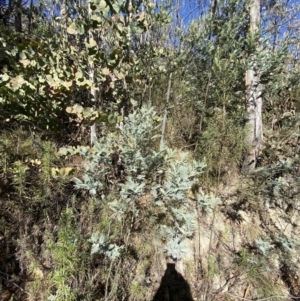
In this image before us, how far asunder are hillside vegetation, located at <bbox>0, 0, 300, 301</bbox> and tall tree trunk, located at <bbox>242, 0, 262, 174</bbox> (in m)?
0.02

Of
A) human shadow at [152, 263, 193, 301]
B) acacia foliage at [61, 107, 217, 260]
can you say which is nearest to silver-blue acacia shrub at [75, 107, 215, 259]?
acacia foliage at [61, 107, 217, 260]

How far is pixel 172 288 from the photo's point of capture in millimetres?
2523

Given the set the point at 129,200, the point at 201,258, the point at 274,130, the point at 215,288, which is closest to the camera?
the point at 129,200

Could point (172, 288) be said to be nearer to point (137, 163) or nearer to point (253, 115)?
point (137, 163)

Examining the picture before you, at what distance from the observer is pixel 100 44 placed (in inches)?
95.5

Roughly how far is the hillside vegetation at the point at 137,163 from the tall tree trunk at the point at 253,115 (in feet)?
0.06

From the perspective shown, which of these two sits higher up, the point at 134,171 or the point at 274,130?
the point at 274,130

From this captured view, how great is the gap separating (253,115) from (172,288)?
249cm

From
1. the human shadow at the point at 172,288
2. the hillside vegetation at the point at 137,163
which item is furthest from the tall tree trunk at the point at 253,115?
the human shadow at the point at 172,288

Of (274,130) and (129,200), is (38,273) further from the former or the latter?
(274,130)

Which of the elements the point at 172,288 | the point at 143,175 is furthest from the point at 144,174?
the point at 172,288

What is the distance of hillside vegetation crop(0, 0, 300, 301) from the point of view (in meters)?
2.01

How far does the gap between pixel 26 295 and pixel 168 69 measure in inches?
102

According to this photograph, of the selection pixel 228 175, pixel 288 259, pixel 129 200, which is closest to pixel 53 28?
pixel 129 200
